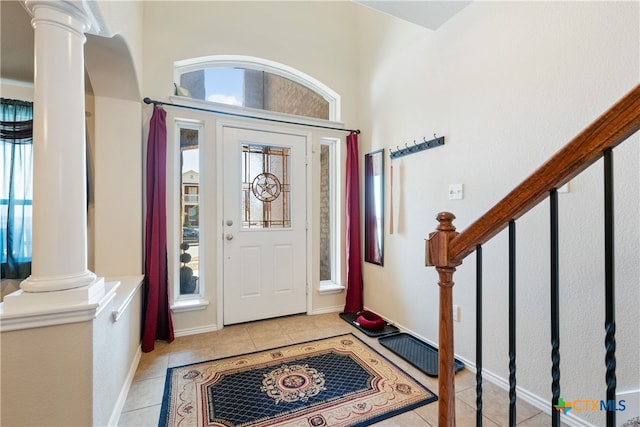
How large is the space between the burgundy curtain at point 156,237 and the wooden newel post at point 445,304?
2.28 meters

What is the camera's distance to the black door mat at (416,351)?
219cm

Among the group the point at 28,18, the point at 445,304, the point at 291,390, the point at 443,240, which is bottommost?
the point at 291,390

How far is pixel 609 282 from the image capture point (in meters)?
0.66

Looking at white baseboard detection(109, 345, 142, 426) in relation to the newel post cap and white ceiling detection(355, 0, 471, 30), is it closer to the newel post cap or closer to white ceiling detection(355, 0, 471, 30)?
the newel post cap

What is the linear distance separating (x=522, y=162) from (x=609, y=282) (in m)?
1.42

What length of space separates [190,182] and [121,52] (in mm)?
1197

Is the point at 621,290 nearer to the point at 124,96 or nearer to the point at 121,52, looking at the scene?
the point at 121,52

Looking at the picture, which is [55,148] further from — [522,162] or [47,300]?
[522,162]

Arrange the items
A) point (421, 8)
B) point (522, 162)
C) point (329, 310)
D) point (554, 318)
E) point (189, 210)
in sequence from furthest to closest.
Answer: point (329, 310), point (189, 210), point (421, 8), point (522, 162), point (554, 318)

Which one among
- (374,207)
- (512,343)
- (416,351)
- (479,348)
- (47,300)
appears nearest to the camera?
(512,343)

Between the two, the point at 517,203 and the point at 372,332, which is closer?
the point at 517,203

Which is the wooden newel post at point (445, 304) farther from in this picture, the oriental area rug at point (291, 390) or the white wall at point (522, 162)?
the white wall at point (522, 162)

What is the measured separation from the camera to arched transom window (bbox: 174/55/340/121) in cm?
298

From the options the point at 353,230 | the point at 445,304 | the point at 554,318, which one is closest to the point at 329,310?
the point at 353,230
